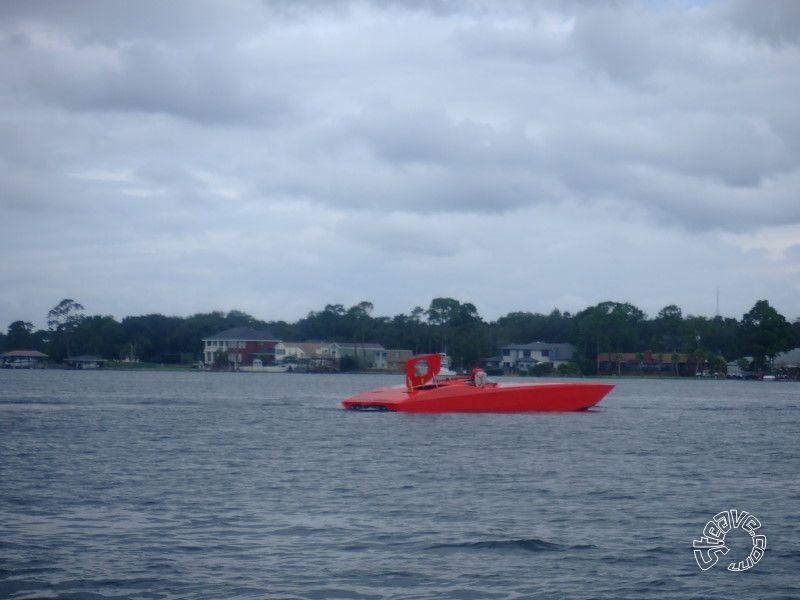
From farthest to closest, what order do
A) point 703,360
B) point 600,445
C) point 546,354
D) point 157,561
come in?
point 546,354 < point 703,360 < point 600,445 < point 157,561

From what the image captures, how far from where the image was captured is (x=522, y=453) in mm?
30391

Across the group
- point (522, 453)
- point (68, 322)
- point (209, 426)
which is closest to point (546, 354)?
point (68, 322)

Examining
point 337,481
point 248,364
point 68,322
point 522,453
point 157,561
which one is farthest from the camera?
point 68,322

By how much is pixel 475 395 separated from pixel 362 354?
109271 millimetres

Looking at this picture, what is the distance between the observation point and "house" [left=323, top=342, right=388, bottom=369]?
6073 inches

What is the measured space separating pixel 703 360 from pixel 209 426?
100 m

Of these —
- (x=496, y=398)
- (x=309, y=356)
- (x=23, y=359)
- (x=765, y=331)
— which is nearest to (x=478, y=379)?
(x=496, y=398)

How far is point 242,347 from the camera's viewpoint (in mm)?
160000

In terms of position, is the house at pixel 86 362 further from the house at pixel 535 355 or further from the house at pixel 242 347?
the house at pixel 535 355

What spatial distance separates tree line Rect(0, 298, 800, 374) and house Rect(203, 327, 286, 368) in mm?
5703

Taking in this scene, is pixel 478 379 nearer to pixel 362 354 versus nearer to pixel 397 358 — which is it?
pixel 397 358

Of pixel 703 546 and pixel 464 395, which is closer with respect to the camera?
pixel 703 546

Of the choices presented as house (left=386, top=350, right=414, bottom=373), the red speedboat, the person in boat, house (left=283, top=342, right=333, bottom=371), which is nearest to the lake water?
the red speedboat

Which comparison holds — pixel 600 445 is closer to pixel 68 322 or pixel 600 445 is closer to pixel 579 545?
pixel 579 545
